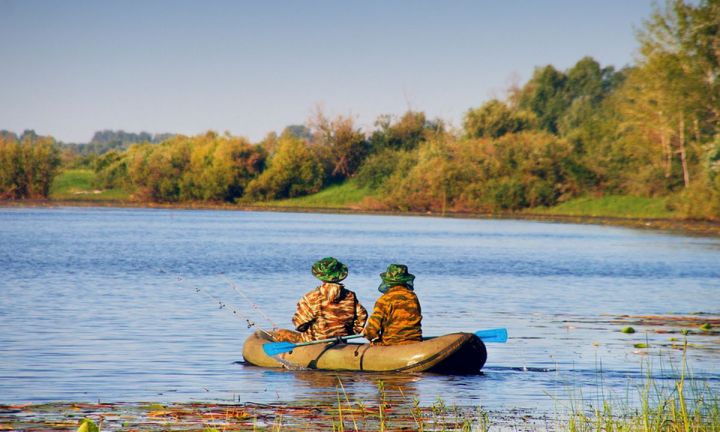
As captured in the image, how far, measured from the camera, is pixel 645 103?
85.4m

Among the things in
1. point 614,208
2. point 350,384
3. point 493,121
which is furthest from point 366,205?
point 350,384

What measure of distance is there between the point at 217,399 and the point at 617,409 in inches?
199

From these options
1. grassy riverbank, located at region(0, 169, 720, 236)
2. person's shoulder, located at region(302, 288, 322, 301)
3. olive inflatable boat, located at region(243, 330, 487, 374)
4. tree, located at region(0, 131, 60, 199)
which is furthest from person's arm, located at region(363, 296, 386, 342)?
tree, located at region(0, 131, 60, 199)

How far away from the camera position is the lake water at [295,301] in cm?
1739

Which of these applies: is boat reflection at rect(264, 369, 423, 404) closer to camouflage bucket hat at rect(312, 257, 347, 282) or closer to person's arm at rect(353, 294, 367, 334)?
person's arm at rect(353, 294, 367, 334)

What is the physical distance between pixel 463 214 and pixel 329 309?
9117cm

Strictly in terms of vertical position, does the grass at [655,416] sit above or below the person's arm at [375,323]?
below

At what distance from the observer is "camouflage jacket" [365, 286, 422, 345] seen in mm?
17469

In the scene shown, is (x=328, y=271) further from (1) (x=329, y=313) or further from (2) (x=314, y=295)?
(1) (x=329, y=313)

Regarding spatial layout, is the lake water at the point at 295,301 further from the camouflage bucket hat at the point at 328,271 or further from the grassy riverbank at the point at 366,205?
the grassy riverbank at the point at 366,205

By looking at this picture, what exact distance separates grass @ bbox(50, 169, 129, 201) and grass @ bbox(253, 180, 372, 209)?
20.5m

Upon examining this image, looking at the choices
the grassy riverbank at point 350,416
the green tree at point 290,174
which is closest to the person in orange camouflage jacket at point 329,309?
the grassy riverbank at point 350,416

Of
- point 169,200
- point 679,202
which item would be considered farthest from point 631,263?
point 169,200

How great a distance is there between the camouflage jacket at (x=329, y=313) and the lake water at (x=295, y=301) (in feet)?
2.27
